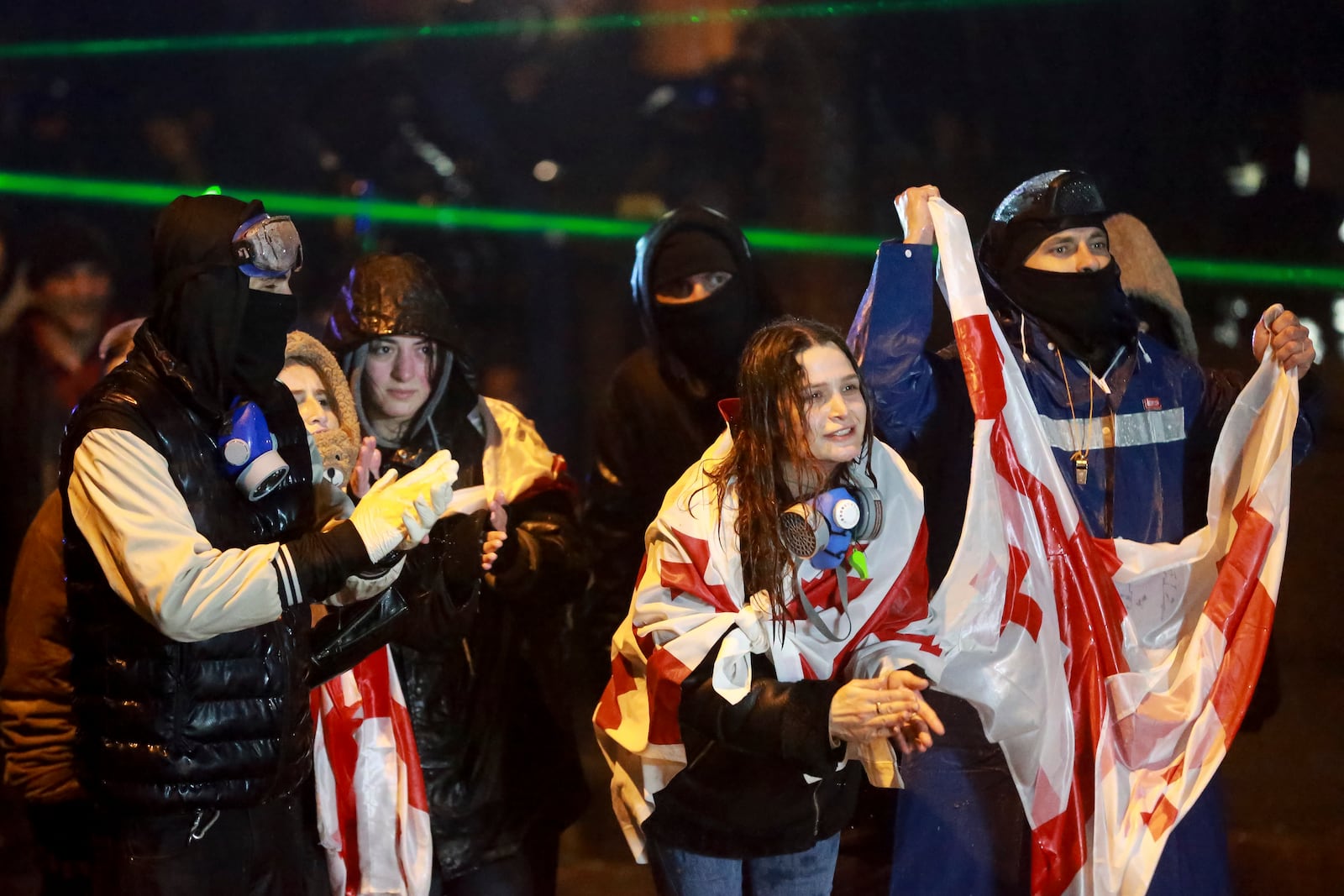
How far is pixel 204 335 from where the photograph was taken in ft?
7.20

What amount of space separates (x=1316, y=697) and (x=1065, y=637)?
2738 millimetres

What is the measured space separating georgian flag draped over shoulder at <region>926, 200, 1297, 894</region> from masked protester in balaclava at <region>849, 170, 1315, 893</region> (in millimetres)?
96

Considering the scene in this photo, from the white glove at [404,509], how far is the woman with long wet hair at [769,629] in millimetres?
417

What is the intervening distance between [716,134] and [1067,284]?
3093 millimetres

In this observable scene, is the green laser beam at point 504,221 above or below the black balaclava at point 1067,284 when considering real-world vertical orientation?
above

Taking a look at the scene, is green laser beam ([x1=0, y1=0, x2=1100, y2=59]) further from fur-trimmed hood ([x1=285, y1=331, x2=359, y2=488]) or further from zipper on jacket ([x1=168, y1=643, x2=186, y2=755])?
zipper on jacket ([x1=168, y1=643, x2=186, y2=755])

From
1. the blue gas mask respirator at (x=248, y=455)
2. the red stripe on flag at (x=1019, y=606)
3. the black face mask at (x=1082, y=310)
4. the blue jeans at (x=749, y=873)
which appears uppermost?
the black face mask at (x=1082, y=310)

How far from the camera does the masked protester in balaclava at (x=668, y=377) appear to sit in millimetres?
3477

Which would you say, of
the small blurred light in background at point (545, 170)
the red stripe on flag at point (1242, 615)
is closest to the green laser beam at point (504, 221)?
the small blurred light in background at point (545, 170)

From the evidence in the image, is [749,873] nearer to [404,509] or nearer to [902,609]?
[902,609]

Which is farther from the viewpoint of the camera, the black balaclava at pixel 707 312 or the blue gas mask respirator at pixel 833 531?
the black balaclava at pixel 707 312

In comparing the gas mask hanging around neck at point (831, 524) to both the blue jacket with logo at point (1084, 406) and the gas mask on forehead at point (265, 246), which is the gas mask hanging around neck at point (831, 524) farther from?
the gas mask on forehead at point (265, 246)

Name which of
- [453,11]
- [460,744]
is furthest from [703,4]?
[460,744]

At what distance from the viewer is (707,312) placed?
346 cm
